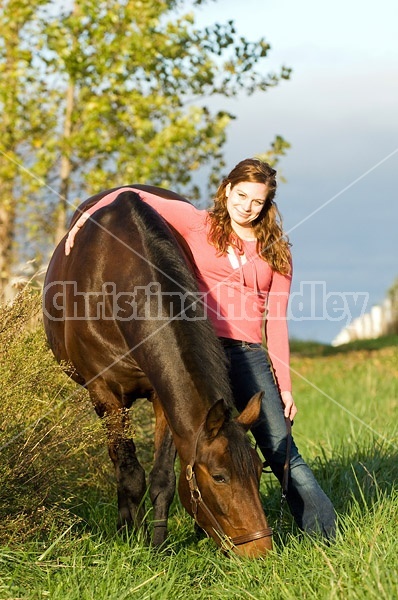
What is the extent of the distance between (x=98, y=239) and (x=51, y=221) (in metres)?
8.77

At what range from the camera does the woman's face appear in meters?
4.14

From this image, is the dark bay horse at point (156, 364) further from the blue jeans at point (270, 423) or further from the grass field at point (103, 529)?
the blue jeans at point (270, 423)

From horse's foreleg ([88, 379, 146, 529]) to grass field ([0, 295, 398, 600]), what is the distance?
11 centimetres

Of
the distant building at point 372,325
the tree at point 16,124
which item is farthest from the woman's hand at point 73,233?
the distant building at point 372,325

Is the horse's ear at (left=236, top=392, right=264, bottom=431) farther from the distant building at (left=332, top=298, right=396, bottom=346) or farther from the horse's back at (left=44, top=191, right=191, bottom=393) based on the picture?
the distant building at (left=332, top=298, right=396, bottom=346)

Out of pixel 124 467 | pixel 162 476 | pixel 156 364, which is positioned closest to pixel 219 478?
pixel 156 364

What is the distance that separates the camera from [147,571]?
3.69 meters

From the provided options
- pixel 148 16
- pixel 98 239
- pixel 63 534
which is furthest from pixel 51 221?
pixel 63 534

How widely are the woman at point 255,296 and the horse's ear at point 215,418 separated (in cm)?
75

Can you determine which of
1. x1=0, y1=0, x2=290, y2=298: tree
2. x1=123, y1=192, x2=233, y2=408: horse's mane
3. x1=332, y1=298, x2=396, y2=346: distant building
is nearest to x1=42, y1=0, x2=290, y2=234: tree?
x1=0, y1=0, x2=290, y2=298: tree

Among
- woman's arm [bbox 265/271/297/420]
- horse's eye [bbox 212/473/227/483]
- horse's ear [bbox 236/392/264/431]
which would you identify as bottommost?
horse's eye [bbox 212/473/227/483]

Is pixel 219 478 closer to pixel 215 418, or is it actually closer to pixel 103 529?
pixel 215 418

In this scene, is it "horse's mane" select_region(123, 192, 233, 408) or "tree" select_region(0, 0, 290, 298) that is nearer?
"horse's mane" select_region(123, 192, 233, 408)

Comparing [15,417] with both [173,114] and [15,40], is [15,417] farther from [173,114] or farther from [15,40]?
[15,40]
